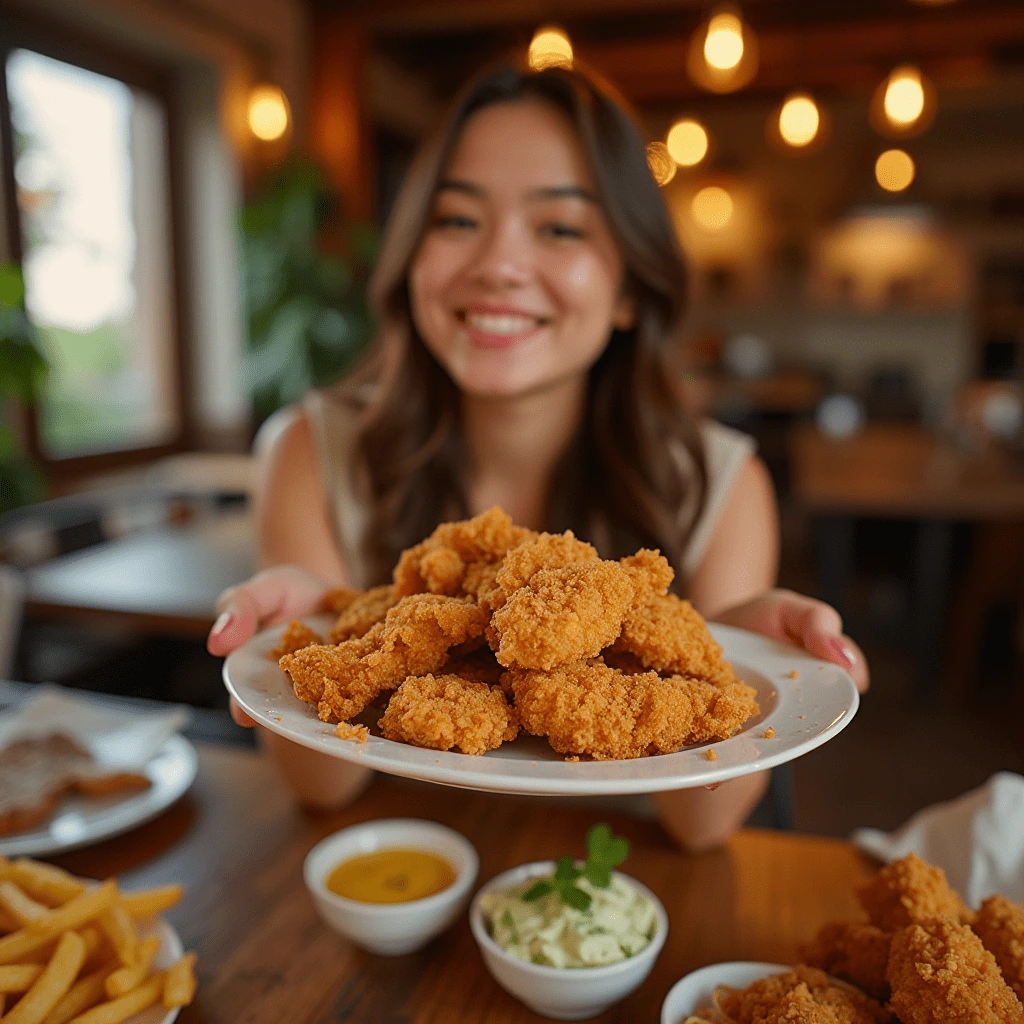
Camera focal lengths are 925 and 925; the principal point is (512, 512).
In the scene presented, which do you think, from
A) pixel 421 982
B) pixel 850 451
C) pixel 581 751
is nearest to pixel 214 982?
pixel 421 982

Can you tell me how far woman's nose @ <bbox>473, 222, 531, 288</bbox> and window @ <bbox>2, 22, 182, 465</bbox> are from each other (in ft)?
10.9

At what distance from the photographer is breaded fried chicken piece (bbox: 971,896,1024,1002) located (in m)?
0.85

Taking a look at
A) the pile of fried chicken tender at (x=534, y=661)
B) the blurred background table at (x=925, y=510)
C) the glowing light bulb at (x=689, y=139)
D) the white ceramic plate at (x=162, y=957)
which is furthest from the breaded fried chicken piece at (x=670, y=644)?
the glowing light bulb at (x=689, y=139)

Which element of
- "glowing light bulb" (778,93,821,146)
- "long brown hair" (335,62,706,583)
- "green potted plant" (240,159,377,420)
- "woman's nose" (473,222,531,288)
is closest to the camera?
"woman's nose" (473,222,531,288)

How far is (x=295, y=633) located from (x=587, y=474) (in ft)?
3.72

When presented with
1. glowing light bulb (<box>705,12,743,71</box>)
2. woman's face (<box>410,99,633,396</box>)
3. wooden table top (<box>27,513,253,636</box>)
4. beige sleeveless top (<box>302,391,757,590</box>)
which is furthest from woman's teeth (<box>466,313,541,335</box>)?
glowing light bulb (<box>705,12,743,71</box>)

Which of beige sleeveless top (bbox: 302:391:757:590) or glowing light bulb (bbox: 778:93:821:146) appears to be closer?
beige sleeveless top (bbox: 302:391:757:590)

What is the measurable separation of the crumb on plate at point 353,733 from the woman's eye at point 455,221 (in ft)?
3.69

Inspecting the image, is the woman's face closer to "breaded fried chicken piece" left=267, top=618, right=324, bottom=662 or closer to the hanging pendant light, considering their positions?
"breaded fried chicken piece" left=267, top=618, right=324, bottom=662

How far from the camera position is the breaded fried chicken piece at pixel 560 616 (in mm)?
778

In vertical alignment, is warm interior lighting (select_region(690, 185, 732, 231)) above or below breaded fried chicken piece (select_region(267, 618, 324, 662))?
above

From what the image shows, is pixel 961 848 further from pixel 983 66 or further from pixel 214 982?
pixel 983 66

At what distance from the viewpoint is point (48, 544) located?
3.28 meters

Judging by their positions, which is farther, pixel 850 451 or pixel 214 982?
pixel 850 451
